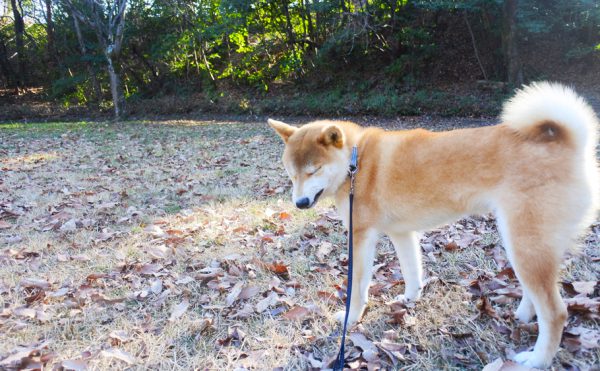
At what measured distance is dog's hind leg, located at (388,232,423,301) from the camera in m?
3.19

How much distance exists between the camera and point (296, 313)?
3088mm

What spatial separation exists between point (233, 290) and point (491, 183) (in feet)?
7.04

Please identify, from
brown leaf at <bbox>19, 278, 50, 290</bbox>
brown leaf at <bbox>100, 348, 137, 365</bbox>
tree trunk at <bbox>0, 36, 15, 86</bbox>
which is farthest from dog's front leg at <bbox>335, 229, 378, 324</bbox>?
tree trunk at <bbox>0, 36, 15, 86</bbox>

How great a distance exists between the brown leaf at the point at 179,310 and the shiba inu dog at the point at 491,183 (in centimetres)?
122

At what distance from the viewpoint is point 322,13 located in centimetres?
1928

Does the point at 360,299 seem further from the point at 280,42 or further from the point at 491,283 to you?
the point at 280,42

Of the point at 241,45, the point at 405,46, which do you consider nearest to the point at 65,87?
the point at 241,45

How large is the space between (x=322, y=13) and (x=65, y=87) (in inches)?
593

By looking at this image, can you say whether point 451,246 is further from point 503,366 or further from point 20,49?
point 20,49

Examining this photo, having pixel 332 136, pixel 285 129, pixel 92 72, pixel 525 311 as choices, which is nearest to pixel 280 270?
pixel 285 129

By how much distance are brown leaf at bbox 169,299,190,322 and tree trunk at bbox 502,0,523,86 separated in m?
16.5

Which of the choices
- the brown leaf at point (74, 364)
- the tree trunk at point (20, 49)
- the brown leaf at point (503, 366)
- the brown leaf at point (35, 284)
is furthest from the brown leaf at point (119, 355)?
the tree trunk at point (20, 49)

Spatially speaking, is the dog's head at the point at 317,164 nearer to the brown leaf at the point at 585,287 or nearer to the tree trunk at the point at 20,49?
the brown leaf at the point at 585,287

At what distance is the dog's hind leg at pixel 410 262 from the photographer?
319 centimetres
